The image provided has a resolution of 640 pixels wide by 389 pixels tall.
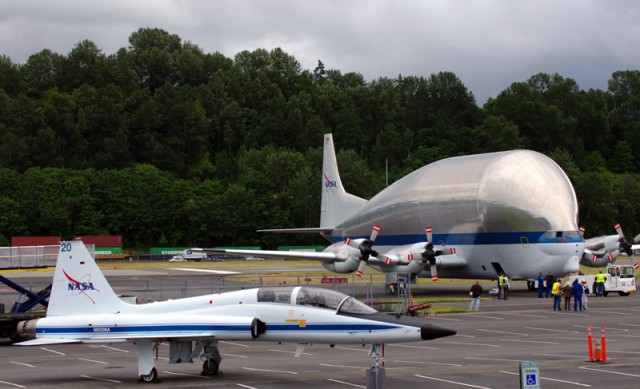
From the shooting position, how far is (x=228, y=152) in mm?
→ 162250

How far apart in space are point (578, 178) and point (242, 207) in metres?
49.0

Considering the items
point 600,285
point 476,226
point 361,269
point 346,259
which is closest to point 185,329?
point 361,269

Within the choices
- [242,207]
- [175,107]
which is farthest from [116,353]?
[175,107]

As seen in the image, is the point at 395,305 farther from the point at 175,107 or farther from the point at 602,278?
the point at 175,107

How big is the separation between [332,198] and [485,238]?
15.4m

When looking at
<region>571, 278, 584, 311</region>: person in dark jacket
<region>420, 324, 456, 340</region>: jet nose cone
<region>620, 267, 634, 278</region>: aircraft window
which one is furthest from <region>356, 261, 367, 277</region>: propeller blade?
<region>420, 324, 456, 340</region>: jet nose cone

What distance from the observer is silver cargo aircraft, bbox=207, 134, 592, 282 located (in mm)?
49375

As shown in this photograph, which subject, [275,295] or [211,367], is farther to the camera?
[211,367]

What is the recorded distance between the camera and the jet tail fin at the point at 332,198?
6250cm

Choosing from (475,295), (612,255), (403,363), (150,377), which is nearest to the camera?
(150,377)

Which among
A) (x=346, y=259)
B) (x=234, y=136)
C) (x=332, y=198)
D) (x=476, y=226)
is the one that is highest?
(x=234, y=136)

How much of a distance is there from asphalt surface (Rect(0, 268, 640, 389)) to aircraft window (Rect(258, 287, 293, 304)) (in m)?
1.88

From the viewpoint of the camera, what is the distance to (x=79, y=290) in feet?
74.6

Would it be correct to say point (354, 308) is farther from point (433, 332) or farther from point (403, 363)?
point (403, 363)
